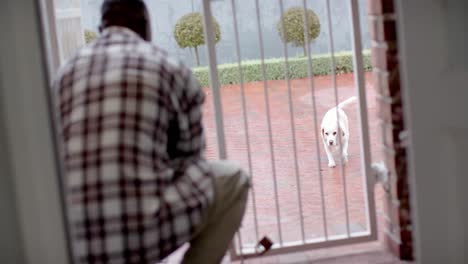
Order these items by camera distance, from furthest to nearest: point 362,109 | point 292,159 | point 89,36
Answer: point 89,36
point 292,159
point 362,109

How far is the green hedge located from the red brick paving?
120 millimetres

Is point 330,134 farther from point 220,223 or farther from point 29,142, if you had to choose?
point 29,142

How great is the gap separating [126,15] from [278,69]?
799 centimetres

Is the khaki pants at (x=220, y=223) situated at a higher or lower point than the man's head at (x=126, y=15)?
lower

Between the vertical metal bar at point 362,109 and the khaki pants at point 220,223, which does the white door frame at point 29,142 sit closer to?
the khaki pants at point 220,223

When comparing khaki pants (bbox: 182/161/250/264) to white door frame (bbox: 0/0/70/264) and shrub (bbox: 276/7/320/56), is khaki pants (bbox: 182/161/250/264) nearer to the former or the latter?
white door frame (bbox: 0/0/70/264)

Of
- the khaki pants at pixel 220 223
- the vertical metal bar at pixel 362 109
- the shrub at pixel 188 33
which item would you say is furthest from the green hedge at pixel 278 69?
the khaki pants at pixel 220 223

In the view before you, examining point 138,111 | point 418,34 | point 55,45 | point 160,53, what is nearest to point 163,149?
point 138,111

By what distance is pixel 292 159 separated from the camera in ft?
19.5

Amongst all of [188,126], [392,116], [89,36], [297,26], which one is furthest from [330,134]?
[89,36]

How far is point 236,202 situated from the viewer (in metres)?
2.16

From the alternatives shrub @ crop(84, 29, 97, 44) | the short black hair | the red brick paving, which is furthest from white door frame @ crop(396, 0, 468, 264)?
shrub @ crop(84, 29, 97, 44)

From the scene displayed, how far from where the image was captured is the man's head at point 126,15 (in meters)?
2.00

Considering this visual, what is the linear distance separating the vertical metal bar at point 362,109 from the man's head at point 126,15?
0.90 meters
